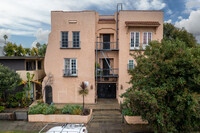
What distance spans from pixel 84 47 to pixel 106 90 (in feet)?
22.7

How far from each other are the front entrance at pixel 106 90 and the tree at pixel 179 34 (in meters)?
17.0

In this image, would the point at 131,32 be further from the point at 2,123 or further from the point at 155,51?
the point at 2,123

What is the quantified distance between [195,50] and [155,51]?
2418 millimetres

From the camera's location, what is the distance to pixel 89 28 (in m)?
16.4

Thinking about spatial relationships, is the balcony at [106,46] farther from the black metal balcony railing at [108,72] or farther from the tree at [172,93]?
the tree at [172,93]

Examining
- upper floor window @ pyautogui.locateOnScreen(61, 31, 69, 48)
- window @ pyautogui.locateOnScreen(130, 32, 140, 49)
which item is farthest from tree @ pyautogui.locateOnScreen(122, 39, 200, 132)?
upper floor window @ pyautogui.locateOnScreen(61, 31, 69, 48)

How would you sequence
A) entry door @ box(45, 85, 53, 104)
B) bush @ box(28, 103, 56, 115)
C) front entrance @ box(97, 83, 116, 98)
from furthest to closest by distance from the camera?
front entrance @ box(97, 83, 116, 98) → entry door @ box(45, 85, 53, 104) → bush @ box(28, 103, 56, 115)

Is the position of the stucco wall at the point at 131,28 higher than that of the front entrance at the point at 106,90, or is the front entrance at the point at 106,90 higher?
the stucco wall at the point at 131,28

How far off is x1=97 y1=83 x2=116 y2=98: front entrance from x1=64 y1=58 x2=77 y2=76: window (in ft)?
14.3

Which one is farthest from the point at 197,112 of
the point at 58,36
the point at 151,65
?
the point at 58,36

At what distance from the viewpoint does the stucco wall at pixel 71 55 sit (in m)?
16.4

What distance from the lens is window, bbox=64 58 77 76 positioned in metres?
16.8

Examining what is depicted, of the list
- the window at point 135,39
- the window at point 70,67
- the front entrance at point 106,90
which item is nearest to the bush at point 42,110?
the window at point 70,67

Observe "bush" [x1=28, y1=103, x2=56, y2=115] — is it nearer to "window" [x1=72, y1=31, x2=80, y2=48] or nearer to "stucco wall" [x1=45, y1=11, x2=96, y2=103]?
"stucco wall" [x1=45, y1=11, x2=96, y2=103]
